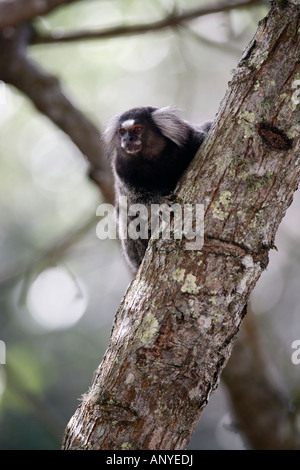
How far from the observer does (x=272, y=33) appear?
2523 millimetres

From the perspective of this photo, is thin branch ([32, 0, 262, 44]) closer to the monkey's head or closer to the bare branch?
the bare branch

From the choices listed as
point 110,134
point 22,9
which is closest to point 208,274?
point 110,134

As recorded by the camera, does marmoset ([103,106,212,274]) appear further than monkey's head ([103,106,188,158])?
No

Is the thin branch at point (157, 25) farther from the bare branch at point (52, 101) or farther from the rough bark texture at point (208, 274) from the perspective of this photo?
the rough bark texture at point (208, 274)

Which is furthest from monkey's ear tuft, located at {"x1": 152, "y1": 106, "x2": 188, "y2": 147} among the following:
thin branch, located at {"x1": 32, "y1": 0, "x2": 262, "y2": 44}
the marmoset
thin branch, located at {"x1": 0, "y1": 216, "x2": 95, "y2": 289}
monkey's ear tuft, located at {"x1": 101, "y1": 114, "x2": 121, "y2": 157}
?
thin branch, located at {"x1": 0, "y1": 216, "x2": 95, "y2": 289}

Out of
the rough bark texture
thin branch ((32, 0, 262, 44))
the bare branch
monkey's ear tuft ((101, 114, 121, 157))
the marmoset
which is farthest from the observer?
the bare branch

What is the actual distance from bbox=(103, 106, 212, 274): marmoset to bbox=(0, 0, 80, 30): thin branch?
1.36 metres

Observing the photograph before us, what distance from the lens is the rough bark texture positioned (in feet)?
7.24

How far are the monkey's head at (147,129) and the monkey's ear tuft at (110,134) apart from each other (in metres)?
0.10

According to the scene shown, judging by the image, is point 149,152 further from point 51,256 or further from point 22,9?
point 22,9

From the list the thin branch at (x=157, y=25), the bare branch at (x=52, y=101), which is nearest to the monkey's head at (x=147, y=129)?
the bare branch at (x=52, y=101)

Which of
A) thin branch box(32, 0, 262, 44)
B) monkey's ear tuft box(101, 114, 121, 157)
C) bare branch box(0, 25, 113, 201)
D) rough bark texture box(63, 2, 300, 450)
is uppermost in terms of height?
thin branch box(32, 0, 262, 44)

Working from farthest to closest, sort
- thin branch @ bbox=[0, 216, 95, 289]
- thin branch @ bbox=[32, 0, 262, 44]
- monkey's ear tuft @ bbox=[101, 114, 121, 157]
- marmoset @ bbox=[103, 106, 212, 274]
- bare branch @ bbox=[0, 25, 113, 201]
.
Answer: thin branch @ bbox=[0, 216, 95, 289], bare branch @ bbox=[0, 25, 113, 201], thin branch @ bbox=[32, 0, 262, 44], monkey's ear tuft @ bbox=[101, 114, 121, 157], marmoset @ bbox=[103, 106, 212, 274]

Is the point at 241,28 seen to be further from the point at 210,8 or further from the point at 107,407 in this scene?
the point at 107,407
